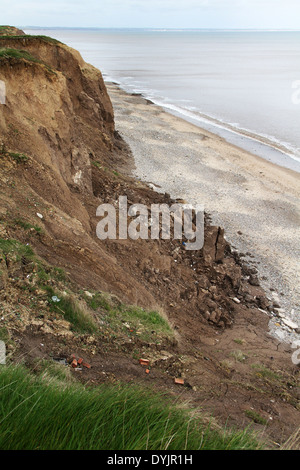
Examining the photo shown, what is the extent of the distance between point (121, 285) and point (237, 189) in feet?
49.9

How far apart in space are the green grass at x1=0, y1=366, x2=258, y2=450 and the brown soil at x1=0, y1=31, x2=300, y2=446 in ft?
3.98

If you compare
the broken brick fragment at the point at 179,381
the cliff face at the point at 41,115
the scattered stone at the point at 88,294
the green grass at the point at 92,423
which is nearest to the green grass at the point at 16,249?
the scattered stone at the point at 88,294

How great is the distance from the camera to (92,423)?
10.3 feet

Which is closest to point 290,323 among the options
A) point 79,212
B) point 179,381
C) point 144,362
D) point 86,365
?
point 179,381

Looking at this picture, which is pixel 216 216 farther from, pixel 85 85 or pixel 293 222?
pixel 85 85

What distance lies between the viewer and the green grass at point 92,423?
289 cm

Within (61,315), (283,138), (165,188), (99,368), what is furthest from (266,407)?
(283,138)

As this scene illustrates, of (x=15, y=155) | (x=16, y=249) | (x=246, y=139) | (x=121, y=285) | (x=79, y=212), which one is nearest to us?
(x=16, y=249)

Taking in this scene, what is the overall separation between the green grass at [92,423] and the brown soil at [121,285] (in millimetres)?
1213

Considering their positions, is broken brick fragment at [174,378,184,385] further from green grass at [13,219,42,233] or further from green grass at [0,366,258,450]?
green grass at [13,219,42,233]

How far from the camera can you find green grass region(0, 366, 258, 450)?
289cm

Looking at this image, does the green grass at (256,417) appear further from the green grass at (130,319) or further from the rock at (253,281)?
the rock at (253,281)

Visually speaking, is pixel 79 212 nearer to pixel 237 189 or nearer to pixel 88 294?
pixel 88 294

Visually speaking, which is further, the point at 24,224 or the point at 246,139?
the point at 246,139
